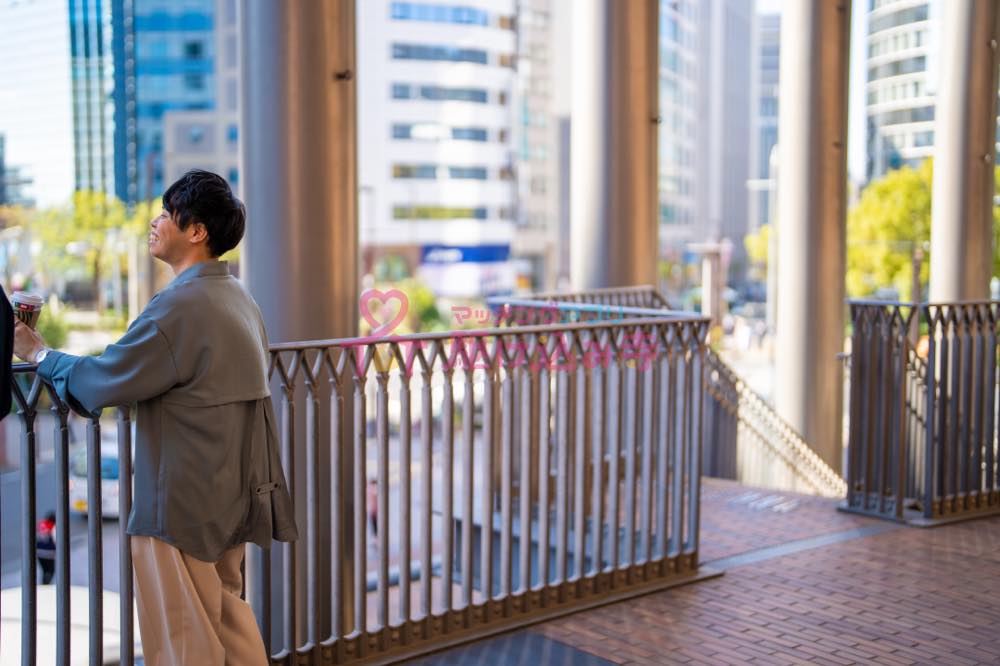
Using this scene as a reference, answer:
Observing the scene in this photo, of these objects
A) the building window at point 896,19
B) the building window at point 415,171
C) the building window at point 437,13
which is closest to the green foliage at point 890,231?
the building window at point 896,19

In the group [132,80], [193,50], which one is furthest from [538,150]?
[132,80]

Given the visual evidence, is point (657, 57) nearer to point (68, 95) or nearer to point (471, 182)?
point (68, 95)

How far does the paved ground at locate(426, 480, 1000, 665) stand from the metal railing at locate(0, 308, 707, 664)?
219 millimetres

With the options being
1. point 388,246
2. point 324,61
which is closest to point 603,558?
point 324,61

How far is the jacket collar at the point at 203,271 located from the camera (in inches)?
120

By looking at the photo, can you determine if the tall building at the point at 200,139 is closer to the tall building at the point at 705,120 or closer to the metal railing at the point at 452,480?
the tall building at the point at 705,120

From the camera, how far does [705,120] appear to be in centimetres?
11906

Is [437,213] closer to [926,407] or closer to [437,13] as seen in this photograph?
[437,13]

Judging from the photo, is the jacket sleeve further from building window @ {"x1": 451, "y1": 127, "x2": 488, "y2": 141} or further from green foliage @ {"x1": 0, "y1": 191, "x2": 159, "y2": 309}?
building window @ {"x1": 451, "y1": 127, "x2": 488, "y2": 141}

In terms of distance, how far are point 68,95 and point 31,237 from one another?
5.86m

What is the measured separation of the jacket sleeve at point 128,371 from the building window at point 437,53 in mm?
75551

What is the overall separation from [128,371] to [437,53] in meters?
76.9

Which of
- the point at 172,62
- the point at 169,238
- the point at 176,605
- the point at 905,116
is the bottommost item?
the point at 176,605

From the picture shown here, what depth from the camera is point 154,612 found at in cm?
313
